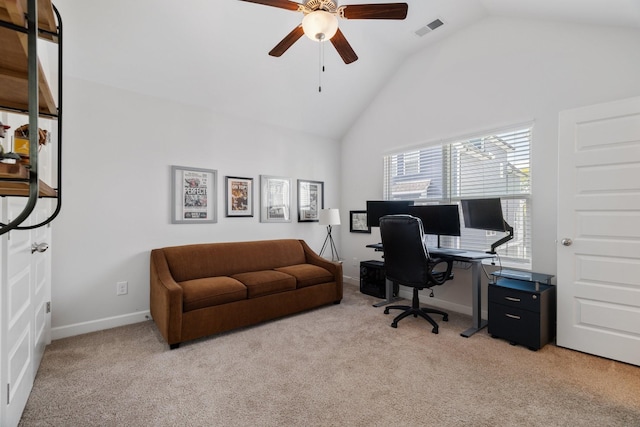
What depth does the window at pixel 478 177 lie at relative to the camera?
3207 mm

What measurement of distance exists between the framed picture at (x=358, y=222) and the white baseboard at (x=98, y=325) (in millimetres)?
3141

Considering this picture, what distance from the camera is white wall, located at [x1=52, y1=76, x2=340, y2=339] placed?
2.95m

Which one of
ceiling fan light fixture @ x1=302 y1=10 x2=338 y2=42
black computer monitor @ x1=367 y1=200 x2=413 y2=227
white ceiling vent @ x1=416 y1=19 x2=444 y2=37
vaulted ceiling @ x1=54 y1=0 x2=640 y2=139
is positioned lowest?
black computer monitor @ x1=367 y1=200 x2=413 y2=227

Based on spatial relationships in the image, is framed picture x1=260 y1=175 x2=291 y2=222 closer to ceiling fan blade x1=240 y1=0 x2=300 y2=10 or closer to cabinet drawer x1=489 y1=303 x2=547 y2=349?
ceiling fan blade x1=240 y1=0 x2=300 y2=10

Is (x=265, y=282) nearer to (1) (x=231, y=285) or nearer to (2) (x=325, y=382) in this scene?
(1) (x=231, y=285)

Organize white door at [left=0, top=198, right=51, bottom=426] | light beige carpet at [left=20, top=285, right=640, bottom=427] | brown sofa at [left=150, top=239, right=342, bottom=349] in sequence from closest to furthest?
white door at [left=0, top=198, right=51, bottom=426] → light beige carpet at [left=20, top=285, right=640, bottom=427] → brown sofa at [left=150, top=239, right=342, bottom=349]

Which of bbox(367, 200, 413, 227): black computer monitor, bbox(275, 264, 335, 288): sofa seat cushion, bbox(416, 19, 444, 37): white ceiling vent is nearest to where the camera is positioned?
bbox(416, 19, 444, 37): white ceiling vent

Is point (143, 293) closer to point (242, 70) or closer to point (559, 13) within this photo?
point (242, 70)

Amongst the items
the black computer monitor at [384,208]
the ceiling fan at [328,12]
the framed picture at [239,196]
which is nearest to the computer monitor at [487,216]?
the black computer monitor at [384,208]

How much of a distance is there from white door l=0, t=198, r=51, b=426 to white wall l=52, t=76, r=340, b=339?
635 mm

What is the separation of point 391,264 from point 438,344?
35.7 inches

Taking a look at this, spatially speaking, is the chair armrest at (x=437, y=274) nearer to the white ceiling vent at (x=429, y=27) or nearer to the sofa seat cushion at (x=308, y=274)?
the sofa seat cushion at (x=308, y=274)

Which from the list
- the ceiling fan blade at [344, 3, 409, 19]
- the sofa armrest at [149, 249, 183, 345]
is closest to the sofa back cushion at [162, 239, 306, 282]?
the sofa armrest at [149, 249, 183, 345]

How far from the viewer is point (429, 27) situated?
359cm
